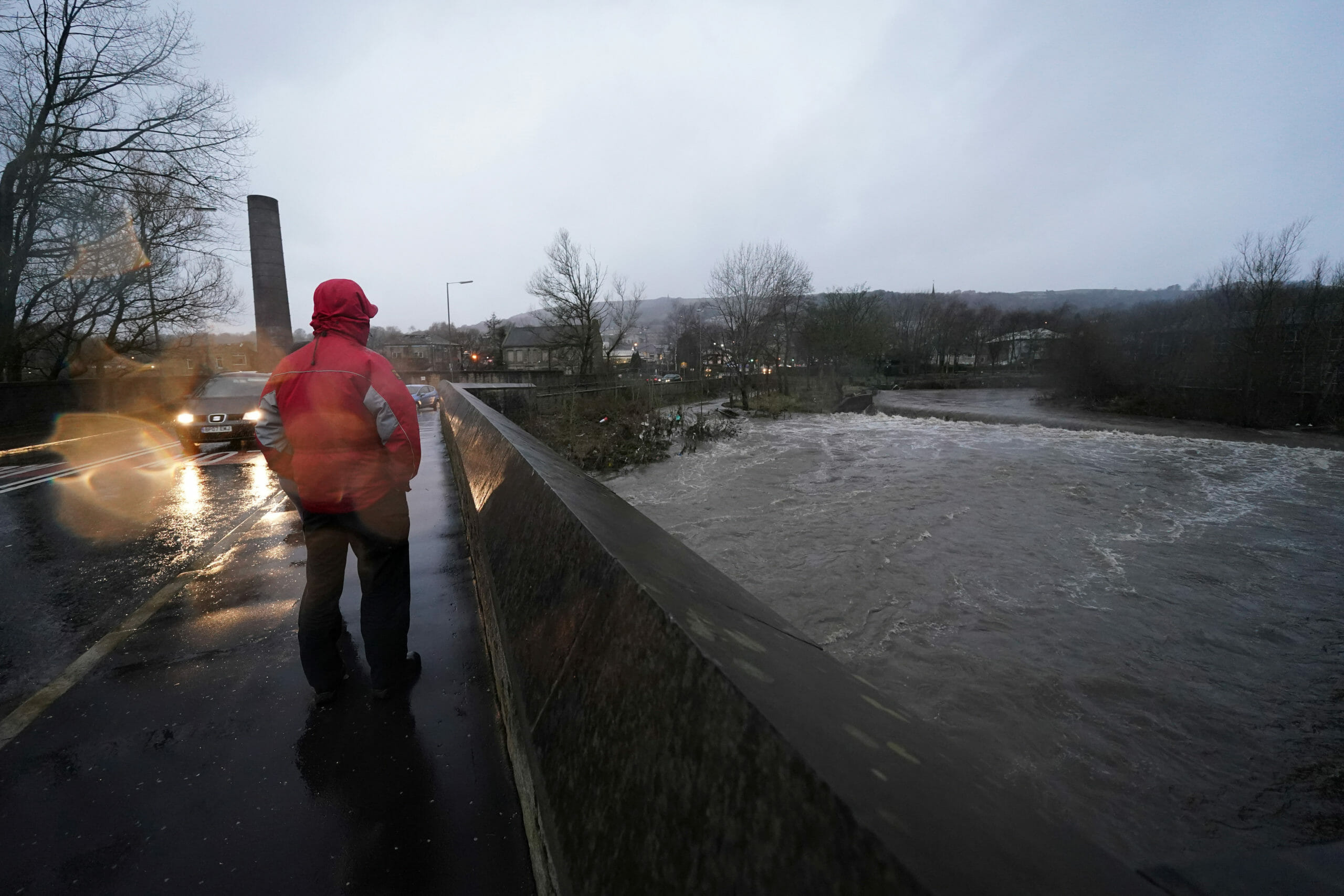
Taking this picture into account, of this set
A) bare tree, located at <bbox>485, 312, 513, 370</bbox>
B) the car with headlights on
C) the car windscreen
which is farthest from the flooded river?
bare tree, located at <bbox>485, 312, 513, 370</bbox>

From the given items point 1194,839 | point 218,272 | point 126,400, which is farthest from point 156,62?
point 1194,839

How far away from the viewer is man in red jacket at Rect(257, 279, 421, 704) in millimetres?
2580

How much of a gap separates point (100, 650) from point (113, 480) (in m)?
7.96

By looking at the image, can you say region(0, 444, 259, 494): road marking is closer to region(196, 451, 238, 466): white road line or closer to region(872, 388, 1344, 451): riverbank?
region(196, 451, 238, 466): white road line

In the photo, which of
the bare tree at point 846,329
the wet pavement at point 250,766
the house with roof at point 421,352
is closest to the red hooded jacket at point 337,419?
the wet pavement at point 250,766

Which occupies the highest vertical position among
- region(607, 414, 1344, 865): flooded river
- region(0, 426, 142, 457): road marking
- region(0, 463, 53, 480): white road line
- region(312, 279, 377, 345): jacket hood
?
region(312, 279, 377, 345): jacket hood

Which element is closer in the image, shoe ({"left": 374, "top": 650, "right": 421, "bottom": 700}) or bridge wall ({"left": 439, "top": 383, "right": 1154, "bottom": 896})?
bridge wall ({"left": 439, "top": 383, "right": 1154, "bottom": 896})

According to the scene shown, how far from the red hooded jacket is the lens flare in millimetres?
4975

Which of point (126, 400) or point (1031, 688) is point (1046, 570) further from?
point (126, 400)

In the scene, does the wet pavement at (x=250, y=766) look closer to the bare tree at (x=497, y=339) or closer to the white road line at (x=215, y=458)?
the white road line at (x=215, y=458)

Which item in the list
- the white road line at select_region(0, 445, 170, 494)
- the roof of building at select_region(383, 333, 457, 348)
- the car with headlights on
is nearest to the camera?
the white road line at select_region(0, 445, 170, 494)

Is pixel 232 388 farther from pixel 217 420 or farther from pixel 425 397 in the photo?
pixel 425 397

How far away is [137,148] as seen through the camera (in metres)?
16.7

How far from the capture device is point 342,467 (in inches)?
103
